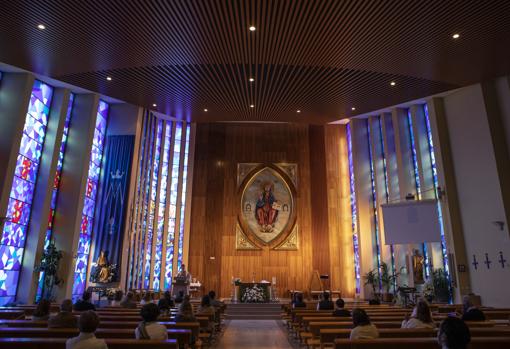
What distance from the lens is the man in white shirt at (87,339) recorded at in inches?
104

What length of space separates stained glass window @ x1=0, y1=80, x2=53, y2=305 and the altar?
7.11 metres

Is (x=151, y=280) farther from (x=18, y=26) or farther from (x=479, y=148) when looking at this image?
(x=479, y=148)

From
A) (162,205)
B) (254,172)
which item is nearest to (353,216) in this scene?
(254,172)

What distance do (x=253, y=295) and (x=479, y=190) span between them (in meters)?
8.25

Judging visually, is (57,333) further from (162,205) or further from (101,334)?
(162,205)

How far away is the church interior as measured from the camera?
712 cm

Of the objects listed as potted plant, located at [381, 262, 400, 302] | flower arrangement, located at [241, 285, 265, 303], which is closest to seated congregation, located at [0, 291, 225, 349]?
flower arrangement, located at [241, 285, 265, 303]

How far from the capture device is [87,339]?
269cm

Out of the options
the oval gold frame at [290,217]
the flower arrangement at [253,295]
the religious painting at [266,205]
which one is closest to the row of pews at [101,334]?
the flower arrangement at [253,295]

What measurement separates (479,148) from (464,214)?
6.93 ft

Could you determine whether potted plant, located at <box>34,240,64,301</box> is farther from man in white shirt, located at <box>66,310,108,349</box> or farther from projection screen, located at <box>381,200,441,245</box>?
projection screen, located at <box>381,200,441,245</box>

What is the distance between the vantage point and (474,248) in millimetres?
11086

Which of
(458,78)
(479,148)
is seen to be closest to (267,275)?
(479,148)

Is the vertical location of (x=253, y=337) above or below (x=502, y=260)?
below
